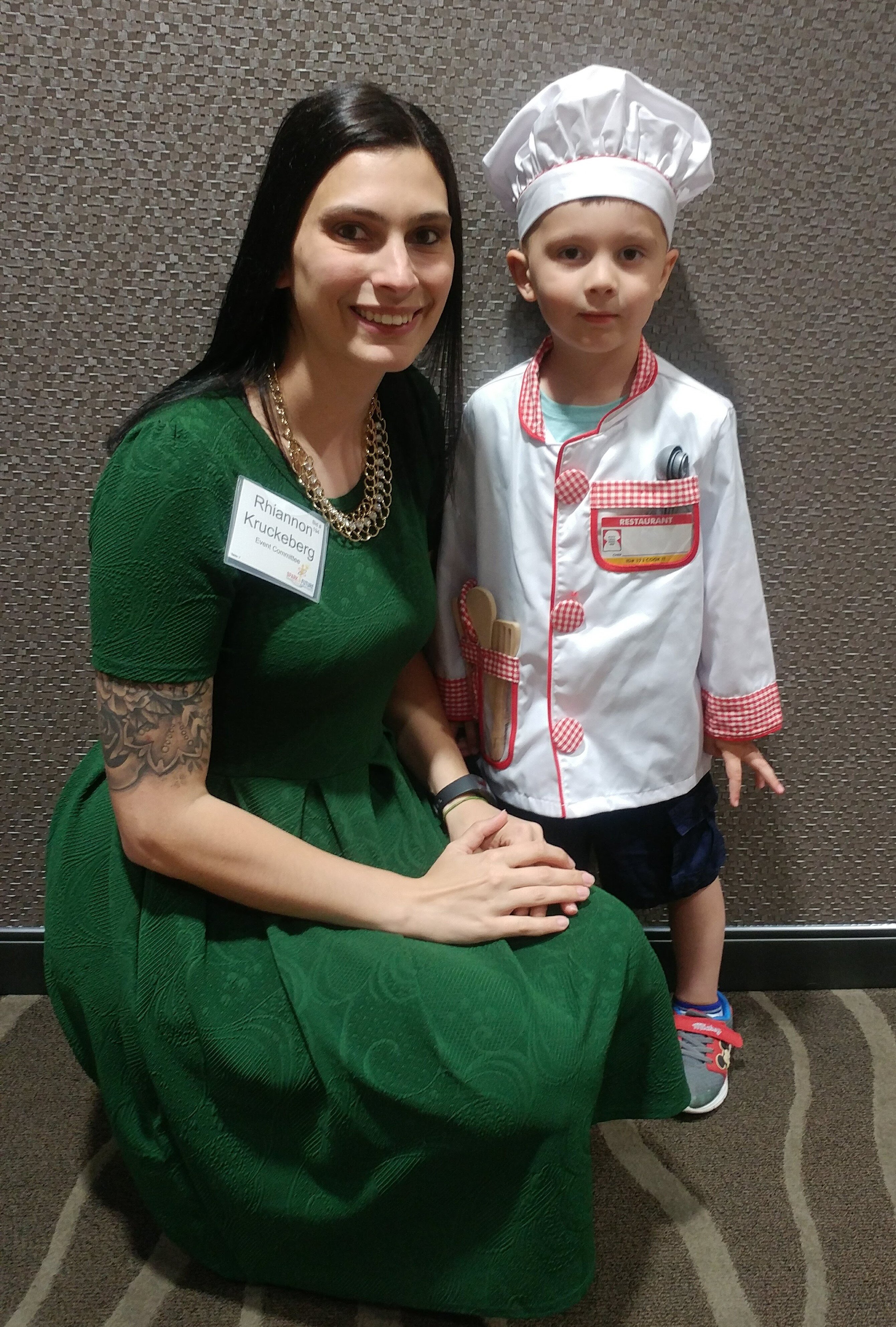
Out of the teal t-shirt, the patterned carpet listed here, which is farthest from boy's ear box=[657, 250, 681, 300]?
the patterned carpet

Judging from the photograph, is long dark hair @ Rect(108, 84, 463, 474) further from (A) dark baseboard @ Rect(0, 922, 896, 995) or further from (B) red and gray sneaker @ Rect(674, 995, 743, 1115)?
(B) red and gray sneaker @ Rect(674, 995, 743, 1115)

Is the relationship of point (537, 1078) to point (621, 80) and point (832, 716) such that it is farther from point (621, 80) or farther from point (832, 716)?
point (621, 80)

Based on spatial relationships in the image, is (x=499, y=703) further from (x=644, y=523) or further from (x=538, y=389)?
(x=538, y=389)

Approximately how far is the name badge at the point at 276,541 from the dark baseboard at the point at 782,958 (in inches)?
36.8

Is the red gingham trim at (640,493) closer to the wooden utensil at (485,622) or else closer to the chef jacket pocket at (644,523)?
the chef jacket pocket at (644,523)

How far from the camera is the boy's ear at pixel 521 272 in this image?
1202 millimetres

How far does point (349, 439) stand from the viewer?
118 centimetres

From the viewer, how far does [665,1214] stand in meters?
1.31

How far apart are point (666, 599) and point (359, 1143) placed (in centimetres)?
73

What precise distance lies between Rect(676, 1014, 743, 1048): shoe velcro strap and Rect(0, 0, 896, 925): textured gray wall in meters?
0.51

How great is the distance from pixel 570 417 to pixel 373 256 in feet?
1.18

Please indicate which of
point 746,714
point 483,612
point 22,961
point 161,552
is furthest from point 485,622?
point 22,961

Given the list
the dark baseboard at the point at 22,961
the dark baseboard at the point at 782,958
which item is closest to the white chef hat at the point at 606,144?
the dark baseboard at the point at 782,958

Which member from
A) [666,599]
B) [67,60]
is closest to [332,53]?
[67,60]
